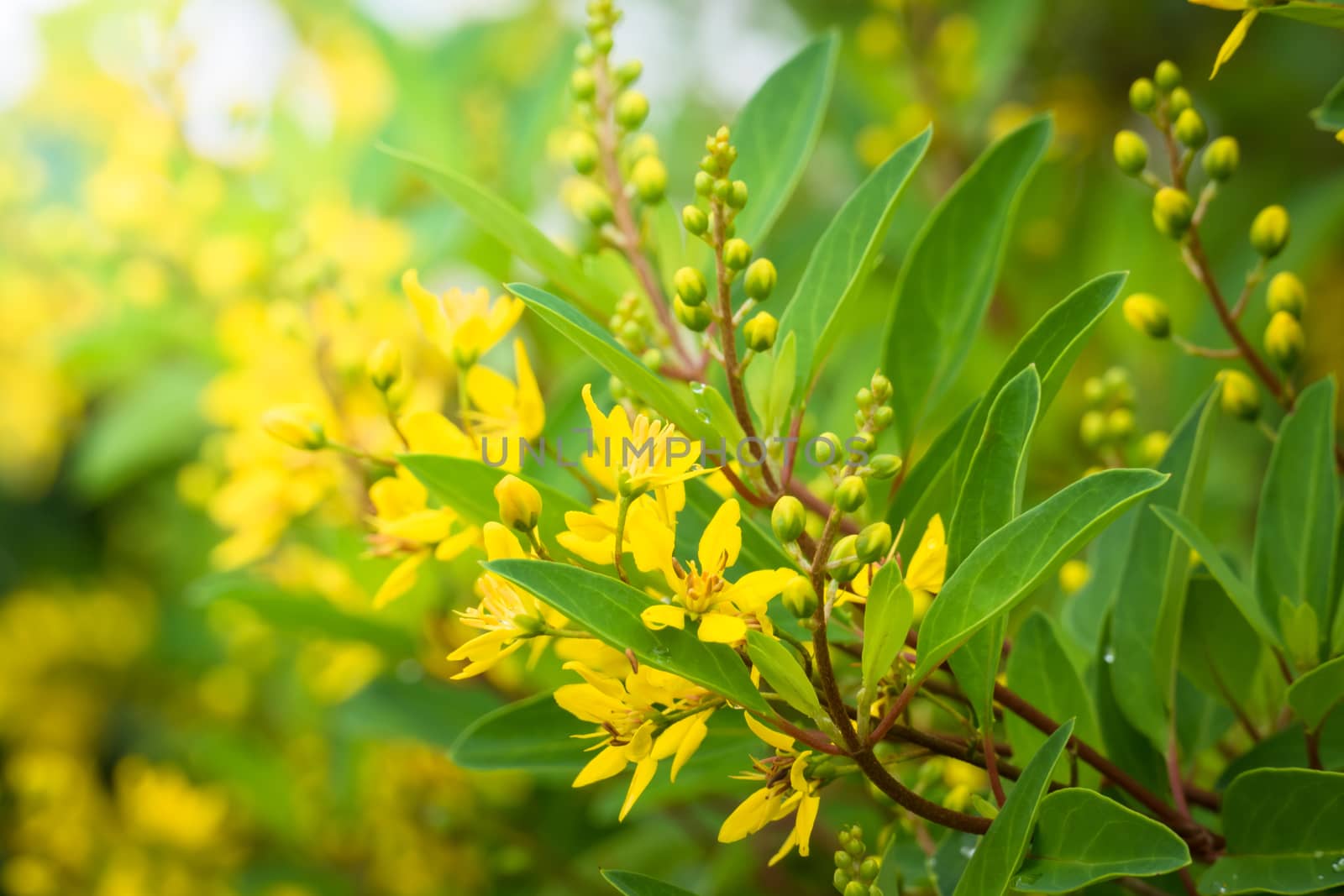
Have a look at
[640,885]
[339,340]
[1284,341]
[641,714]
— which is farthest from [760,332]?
[339,340]

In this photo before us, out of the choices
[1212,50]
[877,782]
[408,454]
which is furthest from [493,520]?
[1212,50]

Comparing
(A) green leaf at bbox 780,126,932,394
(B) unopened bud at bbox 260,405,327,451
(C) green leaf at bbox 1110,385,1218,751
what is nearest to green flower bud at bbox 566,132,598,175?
(A) green leaf at bbox 780,126,932,394

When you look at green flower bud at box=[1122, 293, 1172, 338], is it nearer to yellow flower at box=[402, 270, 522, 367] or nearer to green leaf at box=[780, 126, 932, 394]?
green leaf at box=[780, 126, 932, 394]

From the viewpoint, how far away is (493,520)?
31.8 inches

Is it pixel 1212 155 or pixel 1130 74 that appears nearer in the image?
pixel 1212 155

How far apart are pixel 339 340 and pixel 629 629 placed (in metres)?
0.81

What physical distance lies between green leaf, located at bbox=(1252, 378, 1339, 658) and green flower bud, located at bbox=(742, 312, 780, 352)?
0.42 m

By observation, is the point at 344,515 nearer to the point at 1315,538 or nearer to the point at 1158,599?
the point at 1158,599

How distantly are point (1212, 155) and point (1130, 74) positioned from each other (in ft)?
5.20

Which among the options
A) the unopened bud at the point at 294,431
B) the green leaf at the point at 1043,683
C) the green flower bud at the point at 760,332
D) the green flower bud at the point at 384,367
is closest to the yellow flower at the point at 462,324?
the green flower bud at the point at 384,367

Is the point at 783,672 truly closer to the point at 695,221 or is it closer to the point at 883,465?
the point at 883,465

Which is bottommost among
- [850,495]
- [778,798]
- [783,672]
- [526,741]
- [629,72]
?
[526,741]

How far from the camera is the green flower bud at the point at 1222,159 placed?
93cm

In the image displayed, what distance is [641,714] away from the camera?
2.38ft
